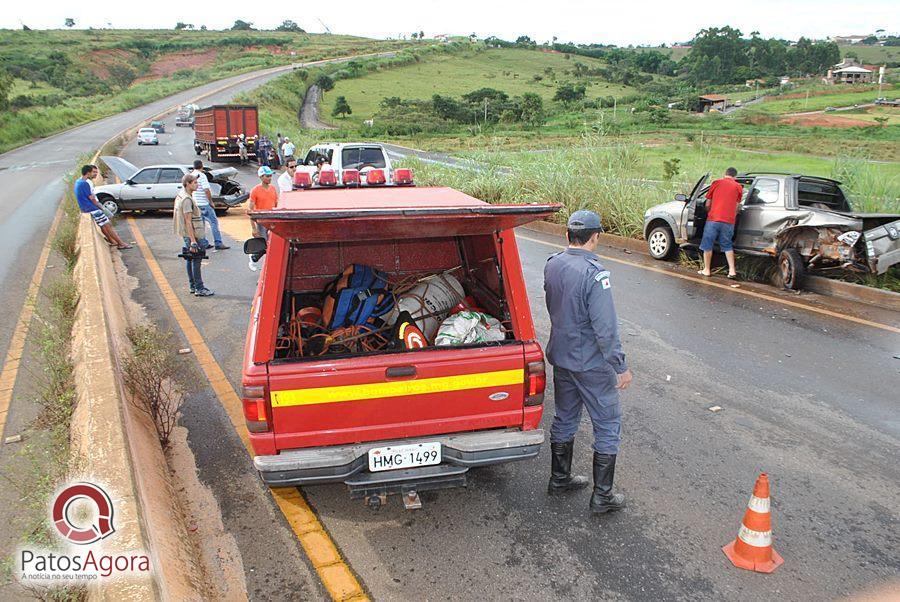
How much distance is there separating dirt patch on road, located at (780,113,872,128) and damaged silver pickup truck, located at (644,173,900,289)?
60177 mm

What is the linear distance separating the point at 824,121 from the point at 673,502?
72025mm

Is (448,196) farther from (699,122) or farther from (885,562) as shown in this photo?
(699,122)

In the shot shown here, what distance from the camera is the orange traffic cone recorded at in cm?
340

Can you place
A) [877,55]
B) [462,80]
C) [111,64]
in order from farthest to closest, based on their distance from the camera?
[877,55]
[111,64]
[462,80]

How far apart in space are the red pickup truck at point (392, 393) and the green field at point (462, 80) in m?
64.0

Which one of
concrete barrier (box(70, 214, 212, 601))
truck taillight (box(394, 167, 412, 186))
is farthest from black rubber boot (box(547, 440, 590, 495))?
truck taillight (box(394, 167, 412, 186))

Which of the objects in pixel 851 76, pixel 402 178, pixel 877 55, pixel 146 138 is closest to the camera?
pixel 402 178

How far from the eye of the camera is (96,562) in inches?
111

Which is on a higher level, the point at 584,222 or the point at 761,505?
the point at 584,222

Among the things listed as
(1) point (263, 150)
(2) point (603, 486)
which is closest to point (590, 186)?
(2) point (603, 486)

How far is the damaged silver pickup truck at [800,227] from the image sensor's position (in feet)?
26.6

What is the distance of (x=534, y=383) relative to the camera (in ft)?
12.3

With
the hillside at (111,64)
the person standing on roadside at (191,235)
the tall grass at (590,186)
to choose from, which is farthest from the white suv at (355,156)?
the hillside at (111,64)

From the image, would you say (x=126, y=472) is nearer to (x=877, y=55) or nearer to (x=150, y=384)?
(x=150, y=384)
